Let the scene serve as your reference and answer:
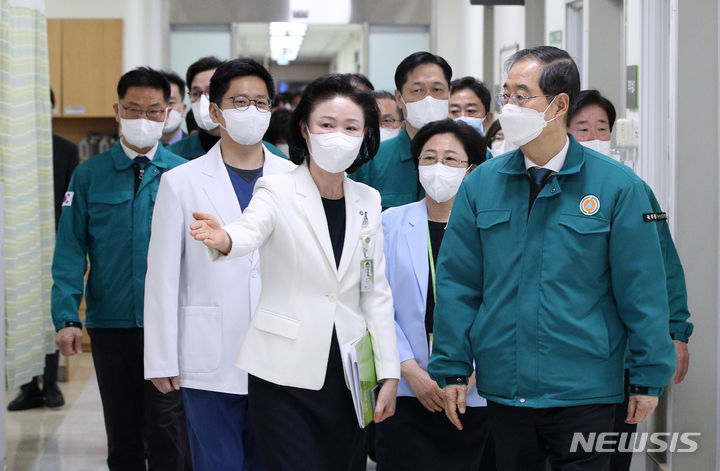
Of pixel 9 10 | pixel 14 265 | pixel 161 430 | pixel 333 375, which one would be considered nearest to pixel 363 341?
pixel 333 375

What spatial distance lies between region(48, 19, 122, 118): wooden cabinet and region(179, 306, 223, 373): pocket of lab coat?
670 centimetres

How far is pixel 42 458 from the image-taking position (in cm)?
485

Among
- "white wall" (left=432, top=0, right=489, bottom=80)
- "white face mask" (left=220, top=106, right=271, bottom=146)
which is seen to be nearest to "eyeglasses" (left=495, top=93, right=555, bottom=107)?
"white face mask" (left=220, top=106, right=271, bottom=146)

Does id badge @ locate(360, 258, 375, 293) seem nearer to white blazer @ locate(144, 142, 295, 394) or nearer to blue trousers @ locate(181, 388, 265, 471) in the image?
white blazer @ locate(144, 142, 295, 394)

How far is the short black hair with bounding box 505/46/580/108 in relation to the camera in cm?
240

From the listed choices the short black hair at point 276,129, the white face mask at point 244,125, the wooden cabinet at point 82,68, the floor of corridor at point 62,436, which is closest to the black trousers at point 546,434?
the white face mask at point 244,125

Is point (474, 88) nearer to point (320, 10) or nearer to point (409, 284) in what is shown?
point (409, 284)

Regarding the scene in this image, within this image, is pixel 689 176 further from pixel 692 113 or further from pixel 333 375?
pixel 333 375

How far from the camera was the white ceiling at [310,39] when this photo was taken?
36.2 feet

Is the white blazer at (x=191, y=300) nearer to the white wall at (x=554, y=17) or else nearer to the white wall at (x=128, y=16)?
the white wall at (x=554, y=17)

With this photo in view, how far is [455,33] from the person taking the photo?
35.5 feet

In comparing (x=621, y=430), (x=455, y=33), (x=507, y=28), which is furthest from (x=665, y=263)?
(x=455, y=33)

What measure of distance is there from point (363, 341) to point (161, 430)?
50.1 inches

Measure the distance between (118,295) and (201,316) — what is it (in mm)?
739
